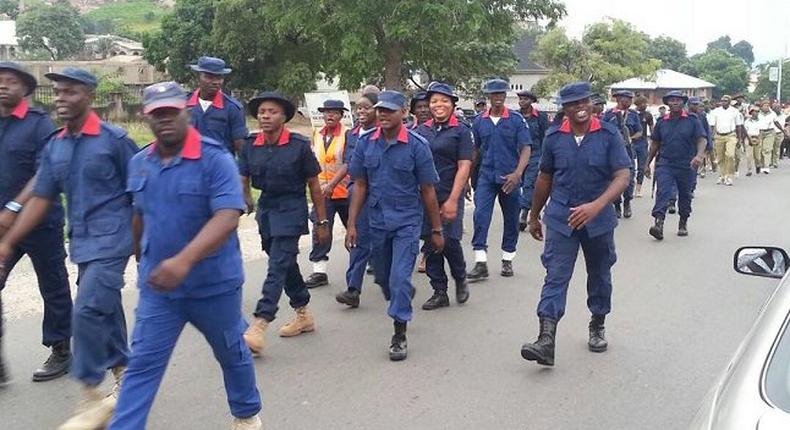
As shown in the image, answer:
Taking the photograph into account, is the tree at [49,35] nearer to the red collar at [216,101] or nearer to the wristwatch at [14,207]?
the red collar at [216,101]

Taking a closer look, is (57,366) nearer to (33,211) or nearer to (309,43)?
(33,211)

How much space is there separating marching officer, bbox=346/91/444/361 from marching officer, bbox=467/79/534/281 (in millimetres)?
2291

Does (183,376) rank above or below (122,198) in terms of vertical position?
below

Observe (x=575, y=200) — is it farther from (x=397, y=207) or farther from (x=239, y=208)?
(x=239, y=208)

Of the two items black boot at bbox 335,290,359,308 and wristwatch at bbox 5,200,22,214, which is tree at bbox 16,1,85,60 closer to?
black boot at bbox 335,290,359,308

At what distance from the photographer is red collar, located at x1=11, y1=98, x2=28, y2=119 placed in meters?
5.04

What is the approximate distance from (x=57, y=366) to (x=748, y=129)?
18.7 metres

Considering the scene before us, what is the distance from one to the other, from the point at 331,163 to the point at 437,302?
165cm

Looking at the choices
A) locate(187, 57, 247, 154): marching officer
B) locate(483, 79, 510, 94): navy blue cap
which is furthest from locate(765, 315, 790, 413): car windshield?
locate(483, 79, 510, 94): navy blue cap

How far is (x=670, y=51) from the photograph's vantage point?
4048 inches

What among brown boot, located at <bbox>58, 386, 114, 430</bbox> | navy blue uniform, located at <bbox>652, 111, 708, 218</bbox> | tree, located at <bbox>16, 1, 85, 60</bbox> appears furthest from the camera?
tree, located at <bbox>16, 1, 85, 60</bbox>

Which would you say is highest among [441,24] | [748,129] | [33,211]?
[441,24]

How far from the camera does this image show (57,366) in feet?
17.3

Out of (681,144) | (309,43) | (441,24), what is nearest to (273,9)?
(441,24)
